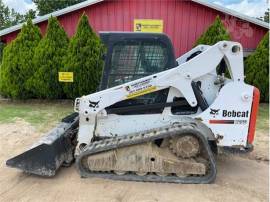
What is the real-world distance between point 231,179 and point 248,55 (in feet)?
23.9

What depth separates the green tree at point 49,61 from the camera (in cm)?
972

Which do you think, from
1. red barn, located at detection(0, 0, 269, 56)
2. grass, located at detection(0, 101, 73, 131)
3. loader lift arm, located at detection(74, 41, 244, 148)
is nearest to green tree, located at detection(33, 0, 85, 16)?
red barn, located at detection(0, 0, 269, 56)

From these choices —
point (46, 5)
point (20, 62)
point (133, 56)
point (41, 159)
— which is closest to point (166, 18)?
point (20, 62)

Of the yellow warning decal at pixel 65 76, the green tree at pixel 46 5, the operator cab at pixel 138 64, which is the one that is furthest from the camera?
the green tree at pixel 46 5

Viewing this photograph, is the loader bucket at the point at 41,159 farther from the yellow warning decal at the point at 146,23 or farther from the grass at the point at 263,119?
the yellow warning decal at the point at 146,23

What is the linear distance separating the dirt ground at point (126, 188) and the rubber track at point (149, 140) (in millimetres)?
76

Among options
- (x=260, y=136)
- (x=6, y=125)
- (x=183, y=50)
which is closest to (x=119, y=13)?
(x=183, y=50)

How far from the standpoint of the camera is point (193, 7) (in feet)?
38.0

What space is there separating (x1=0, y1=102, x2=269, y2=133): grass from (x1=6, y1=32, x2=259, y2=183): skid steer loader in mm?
2786

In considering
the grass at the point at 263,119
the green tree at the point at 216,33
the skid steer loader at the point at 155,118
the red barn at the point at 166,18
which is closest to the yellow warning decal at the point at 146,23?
the red barn at the point at 166,18

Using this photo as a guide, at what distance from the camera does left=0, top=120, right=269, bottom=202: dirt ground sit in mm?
3916

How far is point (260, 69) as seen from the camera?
1029 cm

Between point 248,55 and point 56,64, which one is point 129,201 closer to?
point 56,64

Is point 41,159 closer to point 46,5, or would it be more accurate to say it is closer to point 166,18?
point 166,18
